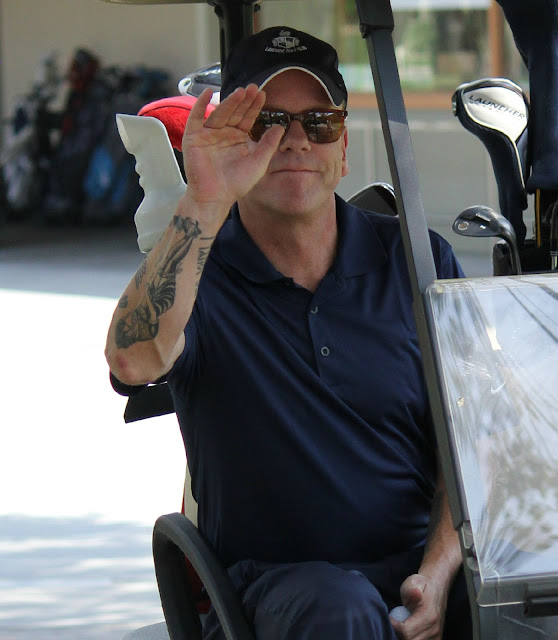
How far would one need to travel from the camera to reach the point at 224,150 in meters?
1.72

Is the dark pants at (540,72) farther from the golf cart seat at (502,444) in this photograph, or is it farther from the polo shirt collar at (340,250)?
the golf cart seat at (502,444)

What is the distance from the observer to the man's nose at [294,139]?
1934 mm

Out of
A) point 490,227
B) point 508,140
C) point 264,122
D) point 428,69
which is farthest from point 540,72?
point 428,69

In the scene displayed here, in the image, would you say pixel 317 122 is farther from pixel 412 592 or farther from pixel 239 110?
pixel 412 592

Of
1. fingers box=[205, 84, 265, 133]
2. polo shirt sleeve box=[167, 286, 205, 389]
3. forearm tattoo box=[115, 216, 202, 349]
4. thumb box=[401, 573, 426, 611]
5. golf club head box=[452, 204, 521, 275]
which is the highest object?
fingers box=[205, 84, 265, 133]

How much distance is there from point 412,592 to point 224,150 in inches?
27.2

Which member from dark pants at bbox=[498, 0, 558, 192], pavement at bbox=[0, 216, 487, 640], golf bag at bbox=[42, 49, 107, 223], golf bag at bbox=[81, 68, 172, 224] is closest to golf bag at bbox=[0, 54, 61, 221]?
golf bag at bbox=[42, 49, 107, 223]

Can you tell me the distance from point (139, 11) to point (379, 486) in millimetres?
8871

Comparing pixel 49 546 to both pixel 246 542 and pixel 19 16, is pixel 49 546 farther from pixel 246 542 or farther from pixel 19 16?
pixel 19 16

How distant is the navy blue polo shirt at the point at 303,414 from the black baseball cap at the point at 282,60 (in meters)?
0.27

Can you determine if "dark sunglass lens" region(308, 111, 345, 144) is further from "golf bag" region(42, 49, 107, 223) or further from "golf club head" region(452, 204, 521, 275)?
"golf bag" region(42, 49, 107, 223)

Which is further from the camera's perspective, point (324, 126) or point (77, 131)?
point (77, 131)

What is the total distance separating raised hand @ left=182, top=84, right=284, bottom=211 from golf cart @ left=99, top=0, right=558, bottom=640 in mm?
272

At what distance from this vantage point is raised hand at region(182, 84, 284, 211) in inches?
66.6
